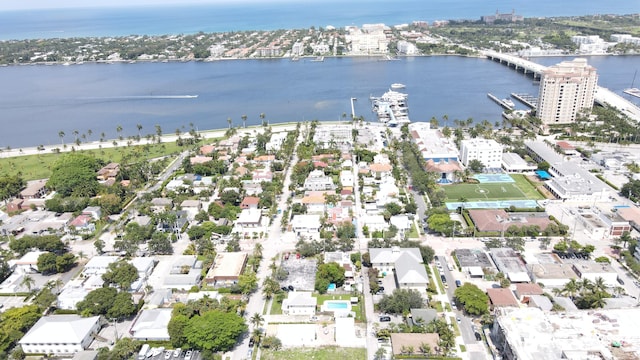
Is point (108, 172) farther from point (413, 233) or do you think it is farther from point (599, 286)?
point (599, 286)

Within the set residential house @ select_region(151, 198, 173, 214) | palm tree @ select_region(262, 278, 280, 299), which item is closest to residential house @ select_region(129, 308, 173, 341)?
palm tree @ select_region(262, 278, 280, 299)

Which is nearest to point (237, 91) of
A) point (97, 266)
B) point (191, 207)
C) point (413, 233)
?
point (191, 207)

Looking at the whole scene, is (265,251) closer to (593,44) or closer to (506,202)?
(506,202)

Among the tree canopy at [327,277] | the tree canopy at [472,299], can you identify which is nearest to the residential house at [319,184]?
the tree canopy at [327,277]

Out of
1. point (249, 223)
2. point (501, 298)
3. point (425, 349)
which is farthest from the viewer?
point (249, 223)

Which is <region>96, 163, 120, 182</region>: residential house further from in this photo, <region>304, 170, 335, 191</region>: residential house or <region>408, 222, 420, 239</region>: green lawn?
<region>408, 222, 420, 239</region>: green lawn

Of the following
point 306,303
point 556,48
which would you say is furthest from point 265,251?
point 556,48
